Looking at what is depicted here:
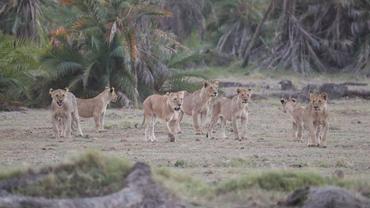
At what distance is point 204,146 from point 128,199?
7790mm

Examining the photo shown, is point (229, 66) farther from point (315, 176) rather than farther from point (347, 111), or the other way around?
point (315, 176)

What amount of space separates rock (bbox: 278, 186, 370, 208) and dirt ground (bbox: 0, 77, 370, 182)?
7.86 feet

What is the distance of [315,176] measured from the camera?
12523 mm

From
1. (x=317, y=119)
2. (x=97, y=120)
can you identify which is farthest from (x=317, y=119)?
(x=97, y=120)

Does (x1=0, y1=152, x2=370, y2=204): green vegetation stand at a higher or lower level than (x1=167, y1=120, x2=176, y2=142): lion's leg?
lower

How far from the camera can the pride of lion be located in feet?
60.3

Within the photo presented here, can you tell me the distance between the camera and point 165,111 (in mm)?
19484

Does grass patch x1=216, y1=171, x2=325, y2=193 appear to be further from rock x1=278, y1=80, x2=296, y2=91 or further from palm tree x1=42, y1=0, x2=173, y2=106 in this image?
rock x1=278, y1=80, x2=296, y2=91

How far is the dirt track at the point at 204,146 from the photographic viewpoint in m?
15.3

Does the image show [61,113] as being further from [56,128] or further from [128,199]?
[128,199]

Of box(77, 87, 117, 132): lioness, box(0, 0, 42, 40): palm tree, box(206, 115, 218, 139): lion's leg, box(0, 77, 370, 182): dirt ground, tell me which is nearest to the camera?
box(0, 77, 370, 182): dirt ground

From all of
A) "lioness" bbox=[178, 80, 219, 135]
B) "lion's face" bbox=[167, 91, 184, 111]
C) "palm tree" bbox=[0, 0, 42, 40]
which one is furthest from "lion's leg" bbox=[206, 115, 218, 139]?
"palm tree" bbox=[0, 0, 42, 40]

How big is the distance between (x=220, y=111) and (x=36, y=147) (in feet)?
14.2

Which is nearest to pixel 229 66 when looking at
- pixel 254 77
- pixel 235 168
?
pixel 254 77
